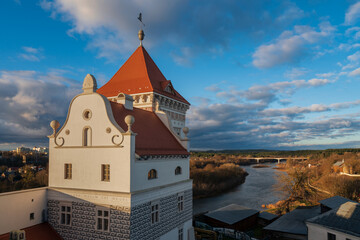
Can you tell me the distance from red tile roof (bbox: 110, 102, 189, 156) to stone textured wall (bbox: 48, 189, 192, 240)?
10.3 feet

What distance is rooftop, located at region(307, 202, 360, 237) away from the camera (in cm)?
1916

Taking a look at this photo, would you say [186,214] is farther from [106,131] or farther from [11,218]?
[11,218]

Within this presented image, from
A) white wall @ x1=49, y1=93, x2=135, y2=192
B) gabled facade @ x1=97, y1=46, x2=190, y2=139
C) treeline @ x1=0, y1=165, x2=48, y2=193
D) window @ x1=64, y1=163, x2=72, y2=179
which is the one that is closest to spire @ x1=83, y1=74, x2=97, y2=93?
white wall @ x1=49, y1=93, x2=135, y2=192

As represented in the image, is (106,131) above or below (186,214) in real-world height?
above

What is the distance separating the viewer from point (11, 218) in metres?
14.1

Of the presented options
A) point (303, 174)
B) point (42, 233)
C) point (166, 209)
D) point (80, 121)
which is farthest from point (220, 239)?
point (303, 174)

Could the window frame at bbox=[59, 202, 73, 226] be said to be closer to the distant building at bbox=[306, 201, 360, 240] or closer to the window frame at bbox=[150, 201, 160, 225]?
the window frame at bbox=[150, 201, 160, 225]

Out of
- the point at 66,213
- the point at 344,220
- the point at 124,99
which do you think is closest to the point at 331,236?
the point at 344,220

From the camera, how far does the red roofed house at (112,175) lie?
14023 millimetres

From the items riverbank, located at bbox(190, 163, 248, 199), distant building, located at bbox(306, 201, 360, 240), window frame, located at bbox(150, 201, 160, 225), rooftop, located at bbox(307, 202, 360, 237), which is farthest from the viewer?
riverbank, located at bbox(190, 163, 248, 199)

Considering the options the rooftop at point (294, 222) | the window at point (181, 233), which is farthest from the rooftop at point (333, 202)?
the window at point (181, 233)

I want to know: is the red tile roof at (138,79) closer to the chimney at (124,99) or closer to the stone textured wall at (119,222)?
the chimney at (124,99)

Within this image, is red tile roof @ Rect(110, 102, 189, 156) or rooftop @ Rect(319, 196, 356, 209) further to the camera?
rooftop @ Rect(319, 196, 356, 209)

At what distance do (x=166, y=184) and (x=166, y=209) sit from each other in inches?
62.2
